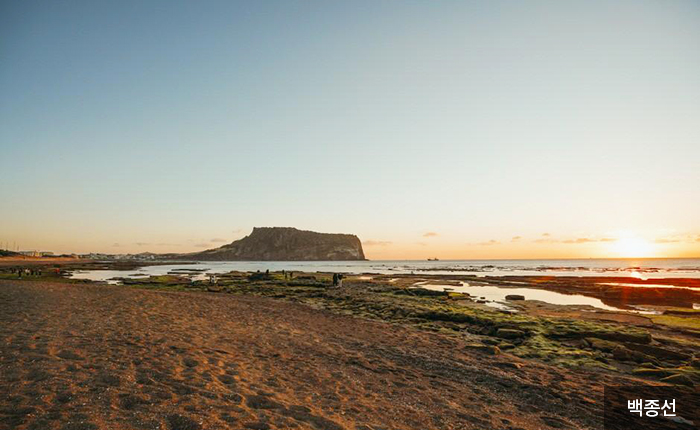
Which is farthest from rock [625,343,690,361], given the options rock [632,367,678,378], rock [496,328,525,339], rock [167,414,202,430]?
rock [167,414,202,430]

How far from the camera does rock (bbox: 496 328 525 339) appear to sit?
17859 millimetres

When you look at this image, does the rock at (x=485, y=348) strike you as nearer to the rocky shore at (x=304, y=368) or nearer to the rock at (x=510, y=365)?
the rocky shore at (x=304, y=368)

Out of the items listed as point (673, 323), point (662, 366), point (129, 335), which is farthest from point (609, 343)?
point (129, 335)

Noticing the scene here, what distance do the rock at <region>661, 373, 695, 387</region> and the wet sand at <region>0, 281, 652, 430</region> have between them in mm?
1409

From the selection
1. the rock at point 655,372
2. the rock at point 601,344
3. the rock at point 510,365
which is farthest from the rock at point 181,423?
the rock at point 601,344

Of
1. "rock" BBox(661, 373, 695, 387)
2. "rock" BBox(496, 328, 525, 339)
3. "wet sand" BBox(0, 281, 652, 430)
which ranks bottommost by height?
"rock" BBox(496, 328, 525, 339)

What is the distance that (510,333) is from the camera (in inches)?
708

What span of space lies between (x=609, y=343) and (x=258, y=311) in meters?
19.5

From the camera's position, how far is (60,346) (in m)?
10.5

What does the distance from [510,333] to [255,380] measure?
14011 mm

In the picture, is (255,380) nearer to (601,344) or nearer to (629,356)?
(629,356)

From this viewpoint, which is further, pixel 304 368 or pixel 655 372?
pixel 655 372

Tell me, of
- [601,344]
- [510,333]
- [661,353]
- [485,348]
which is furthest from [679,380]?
[510,333]

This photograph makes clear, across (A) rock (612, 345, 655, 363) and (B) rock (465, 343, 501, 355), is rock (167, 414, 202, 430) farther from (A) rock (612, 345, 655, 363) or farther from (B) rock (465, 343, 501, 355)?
(A) rock (612, 345, 655, 363)
